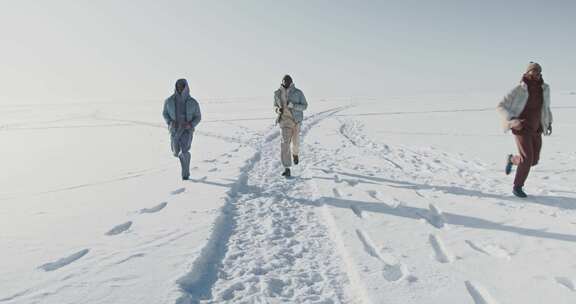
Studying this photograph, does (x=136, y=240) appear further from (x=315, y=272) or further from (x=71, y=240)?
(x=315, y=272)

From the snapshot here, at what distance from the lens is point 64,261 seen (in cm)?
350

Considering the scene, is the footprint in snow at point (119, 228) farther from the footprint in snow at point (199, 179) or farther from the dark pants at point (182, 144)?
the dark pants at point (182, 144)

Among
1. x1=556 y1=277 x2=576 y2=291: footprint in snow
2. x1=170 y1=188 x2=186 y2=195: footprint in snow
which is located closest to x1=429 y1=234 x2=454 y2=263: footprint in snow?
x1=556 y1=277 x2=576 y2=291: footprint in snow

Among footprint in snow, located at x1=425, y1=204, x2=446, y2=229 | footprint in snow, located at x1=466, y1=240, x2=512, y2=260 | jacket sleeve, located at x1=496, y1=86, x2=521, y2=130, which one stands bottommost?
footprint in snow, located at x1=466, y1=240, x2=512, y2=260

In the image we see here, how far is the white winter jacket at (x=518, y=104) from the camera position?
17.5 ft

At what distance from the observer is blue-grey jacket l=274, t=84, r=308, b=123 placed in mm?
7410

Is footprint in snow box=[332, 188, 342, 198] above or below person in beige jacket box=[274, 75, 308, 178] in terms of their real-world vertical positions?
below

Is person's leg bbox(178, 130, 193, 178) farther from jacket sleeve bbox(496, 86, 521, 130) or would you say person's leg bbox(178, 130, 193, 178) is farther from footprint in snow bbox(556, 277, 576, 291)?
footprint in snow bbox(556, 277, 576, 291)

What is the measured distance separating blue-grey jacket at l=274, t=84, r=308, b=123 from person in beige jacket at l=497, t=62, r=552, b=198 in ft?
12.0

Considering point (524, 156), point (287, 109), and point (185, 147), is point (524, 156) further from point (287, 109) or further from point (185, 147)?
point (185, 147)

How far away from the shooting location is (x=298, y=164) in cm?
890

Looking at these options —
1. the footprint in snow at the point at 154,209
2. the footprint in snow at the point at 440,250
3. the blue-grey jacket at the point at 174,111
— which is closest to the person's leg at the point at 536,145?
the footprint in snow at the point at 440,250

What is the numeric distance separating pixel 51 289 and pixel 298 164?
646cm

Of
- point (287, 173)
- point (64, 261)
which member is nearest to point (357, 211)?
point (287, 173)
